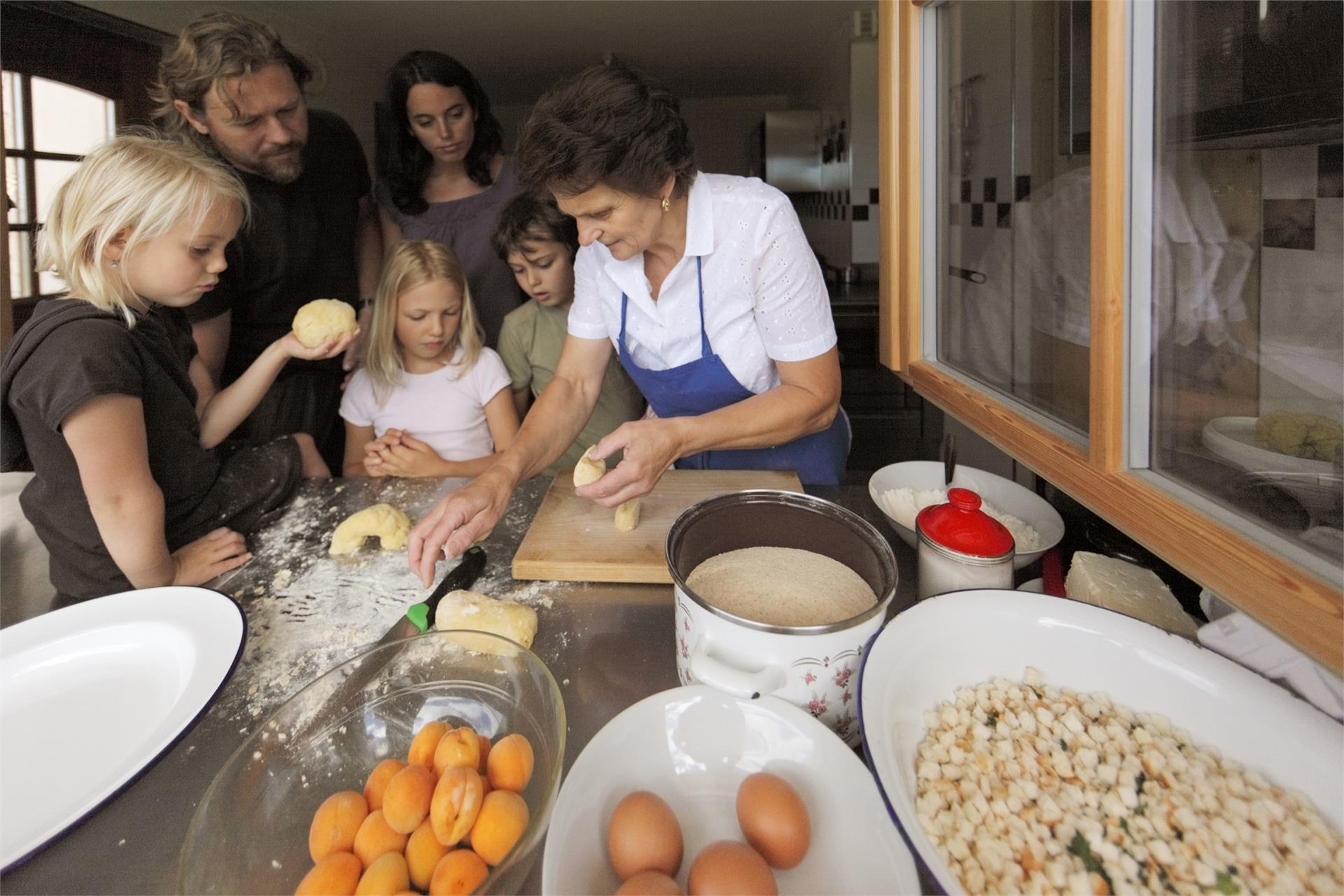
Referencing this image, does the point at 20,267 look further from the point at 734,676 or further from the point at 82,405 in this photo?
the point at 734,676

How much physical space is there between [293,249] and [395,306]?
0.32 m

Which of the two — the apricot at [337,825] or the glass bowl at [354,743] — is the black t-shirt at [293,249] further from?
the apricot at [337,825]

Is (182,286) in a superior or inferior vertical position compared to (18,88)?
inferior

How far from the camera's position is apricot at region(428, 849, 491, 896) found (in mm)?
517

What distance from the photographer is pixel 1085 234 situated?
84 centimetres

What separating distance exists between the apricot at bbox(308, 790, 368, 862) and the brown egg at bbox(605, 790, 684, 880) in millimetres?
214

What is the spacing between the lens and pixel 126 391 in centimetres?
101

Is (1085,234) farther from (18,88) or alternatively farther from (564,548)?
(18,88)

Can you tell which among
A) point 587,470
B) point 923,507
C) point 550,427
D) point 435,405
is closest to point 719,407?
point 550,427

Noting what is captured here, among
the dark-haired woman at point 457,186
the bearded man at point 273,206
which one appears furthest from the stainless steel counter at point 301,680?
the dark-haired woman at point 457,186

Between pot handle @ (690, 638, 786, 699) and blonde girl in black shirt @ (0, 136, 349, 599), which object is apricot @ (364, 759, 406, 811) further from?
blonde girl in black shirt @ (0, 136, 349, 599)

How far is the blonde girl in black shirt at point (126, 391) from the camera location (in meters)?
0.99

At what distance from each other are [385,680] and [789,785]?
0.45m

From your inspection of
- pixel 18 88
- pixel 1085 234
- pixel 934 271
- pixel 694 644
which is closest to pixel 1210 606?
pixel 1085 234
